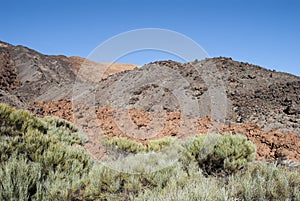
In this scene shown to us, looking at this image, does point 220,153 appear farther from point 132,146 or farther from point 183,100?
point 183,100

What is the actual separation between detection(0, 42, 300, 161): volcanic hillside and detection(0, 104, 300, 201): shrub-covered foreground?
3.08 meters

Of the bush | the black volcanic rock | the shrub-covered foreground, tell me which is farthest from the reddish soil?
the shrub-covered foreground

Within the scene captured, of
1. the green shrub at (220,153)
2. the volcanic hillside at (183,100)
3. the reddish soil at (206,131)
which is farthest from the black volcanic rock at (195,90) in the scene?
the green shrub at (220,153)

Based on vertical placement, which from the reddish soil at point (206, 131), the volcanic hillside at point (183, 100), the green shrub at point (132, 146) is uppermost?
the volcanic hillside at point (183, 100)

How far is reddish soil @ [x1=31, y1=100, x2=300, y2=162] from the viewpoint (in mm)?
9758

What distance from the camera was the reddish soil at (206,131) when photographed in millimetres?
9758

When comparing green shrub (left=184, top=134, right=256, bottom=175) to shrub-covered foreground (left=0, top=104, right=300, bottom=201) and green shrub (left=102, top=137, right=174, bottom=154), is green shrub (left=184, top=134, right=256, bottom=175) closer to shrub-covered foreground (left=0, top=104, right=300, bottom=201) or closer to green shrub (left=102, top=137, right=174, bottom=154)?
shrub-covered foreground (left=0, top=104, right=300, bottom=201)

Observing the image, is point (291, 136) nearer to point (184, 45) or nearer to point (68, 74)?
point (184, 45)

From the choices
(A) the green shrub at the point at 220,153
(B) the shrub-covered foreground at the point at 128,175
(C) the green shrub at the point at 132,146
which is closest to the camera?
(B) the shrub-covered foreground at the point at 128,175

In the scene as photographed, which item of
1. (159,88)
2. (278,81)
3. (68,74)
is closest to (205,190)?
(159,88)

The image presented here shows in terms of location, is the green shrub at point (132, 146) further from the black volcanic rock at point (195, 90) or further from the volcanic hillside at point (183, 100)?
the black volcanic rock at point (195, 90)

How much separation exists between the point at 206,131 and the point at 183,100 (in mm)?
7396

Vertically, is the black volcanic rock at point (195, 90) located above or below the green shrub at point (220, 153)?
above

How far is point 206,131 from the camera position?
42.7 feet
